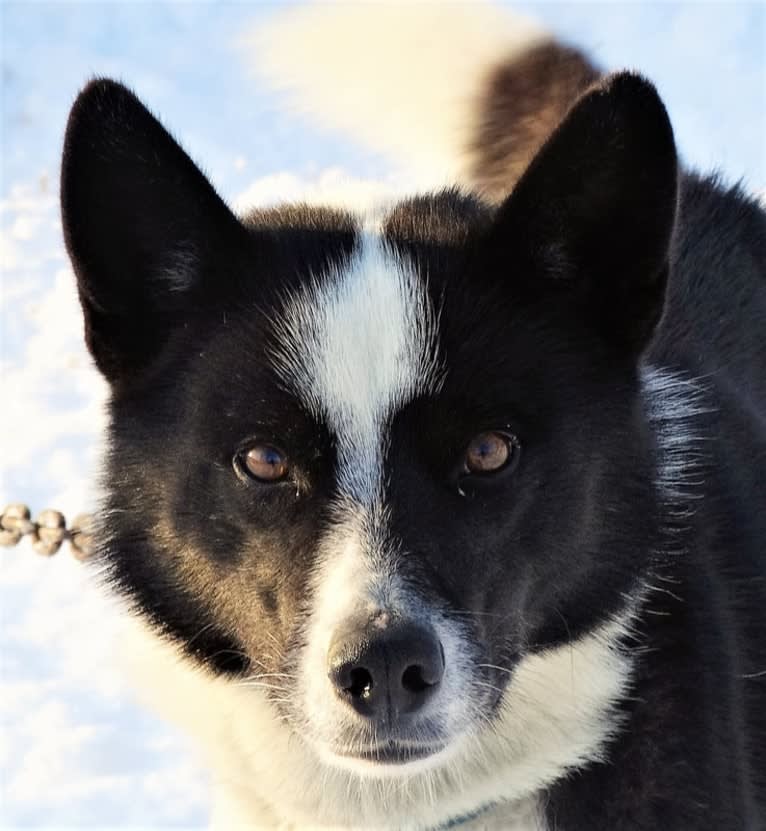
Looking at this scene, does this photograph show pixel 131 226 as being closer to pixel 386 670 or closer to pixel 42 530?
pixel 386 670

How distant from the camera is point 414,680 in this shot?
161cm

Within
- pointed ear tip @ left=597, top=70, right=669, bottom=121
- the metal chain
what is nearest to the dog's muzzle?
pointed ear tip @ left=597, top=70, right=669, bottom=121

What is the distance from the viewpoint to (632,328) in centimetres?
193

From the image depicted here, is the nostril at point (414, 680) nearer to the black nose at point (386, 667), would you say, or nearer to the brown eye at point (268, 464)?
the black nose at point (386, 667)

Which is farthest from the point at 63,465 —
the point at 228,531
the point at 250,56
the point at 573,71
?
the point at 228,531

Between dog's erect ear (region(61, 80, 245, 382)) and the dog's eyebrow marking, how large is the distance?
0.20m

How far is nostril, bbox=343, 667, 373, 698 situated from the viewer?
1581 mm

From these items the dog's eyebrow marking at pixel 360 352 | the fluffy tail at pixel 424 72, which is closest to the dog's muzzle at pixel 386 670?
the dog's eyebrow marking at pixel 360 352

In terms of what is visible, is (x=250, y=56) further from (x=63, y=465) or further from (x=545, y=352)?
(x=545, y=352)

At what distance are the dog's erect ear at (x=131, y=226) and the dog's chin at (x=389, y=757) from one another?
0.68 metres

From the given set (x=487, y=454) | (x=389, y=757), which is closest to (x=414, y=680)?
(x=389, y=757)

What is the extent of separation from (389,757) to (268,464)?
1.44 ft

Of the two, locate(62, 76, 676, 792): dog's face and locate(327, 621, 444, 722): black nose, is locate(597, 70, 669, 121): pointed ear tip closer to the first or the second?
locate(62, 76, 676, 792): dog's face

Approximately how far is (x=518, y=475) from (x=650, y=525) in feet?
1.06
